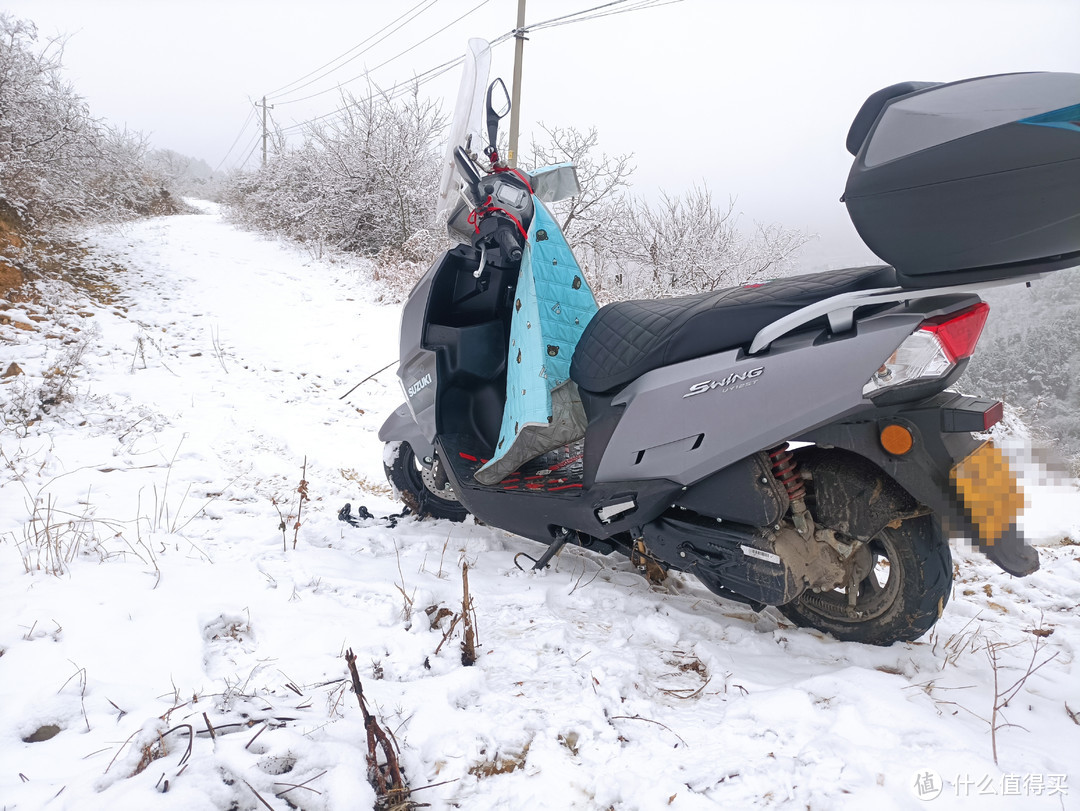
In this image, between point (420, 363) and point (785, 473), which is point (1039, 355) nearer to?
point (785, 473)

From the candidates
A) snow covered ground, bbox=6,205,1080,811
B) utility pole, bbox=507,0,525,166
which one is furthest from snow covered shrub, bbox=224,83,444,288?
snow covered ground, bbox=6,205,1080,811

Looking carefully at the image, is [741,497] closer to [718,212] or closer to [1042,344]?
[1042,344]

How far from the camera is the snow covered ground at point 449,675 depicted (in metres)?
1.18

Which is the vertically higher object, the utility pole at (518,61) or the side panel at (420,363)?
the utility pole at (518,61)

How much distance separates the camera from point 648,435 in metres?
1.94

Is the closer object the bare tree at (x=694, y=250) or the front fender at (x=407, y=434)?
the front fender at (x=407, y=434)

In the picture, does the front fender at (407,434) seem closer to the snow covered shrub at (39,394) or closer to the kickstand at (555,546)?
the kickstand at (555,546)

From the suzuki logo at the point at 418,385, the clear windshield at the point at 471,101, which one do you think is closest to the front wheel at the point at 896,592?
the suzuki logo at the point at 418,385

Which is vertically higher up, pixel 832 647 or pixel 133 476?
pixel 133 476

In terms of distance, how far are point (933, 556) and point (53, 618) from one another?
2453 mm

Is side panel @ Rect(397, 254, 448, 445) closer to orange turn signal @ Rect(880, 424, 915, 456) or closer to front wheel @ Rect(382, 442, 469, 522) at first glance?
front wheel @ Rect(382, 442, 469, 522)

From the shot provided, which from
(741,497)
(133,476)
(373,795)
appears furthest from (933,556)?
(133,476)

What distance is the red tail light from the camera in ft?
4.62

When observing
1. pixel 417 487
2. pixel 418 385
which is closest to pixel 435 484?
pixel 417 487
